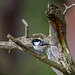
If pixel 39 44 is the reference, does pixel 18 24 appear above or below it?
above

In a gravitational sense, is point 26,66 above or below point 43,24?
below

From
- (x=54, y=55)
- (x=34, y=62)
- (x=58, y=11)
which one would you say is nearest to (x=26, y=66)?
(x=34, y=62)

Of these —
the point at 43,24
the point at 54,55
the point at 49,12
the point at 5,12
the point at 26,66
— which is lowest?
the point at 26,66

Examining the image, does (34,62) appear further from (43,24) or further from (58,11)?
(58,11)

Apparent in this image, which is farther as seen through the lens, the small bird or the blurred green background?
the blurred green background

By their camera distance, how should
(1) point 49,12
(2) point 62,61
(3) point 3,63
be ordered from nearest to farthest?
(1) point 49,12 < (2) point 62,61 < (3) point 3,63

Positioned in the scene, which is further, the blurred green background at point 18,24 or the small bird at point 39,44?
the blurred green background at point 18,24

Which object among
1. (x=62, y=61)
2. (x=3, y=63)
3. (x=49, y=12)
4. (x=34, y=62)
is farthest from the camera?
(x=3, y=63)

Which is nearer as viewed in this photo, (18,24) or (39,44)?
(39,44)
